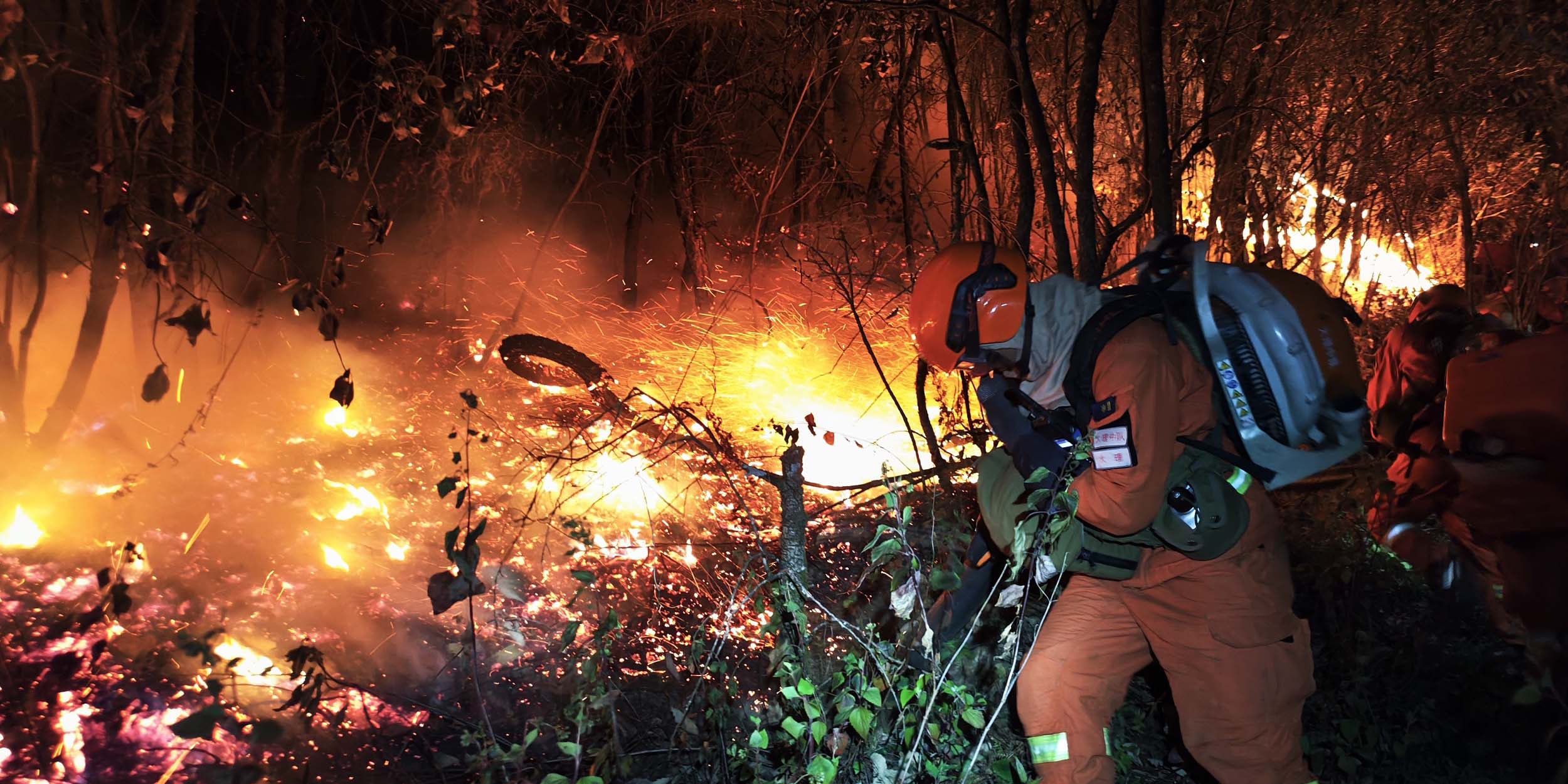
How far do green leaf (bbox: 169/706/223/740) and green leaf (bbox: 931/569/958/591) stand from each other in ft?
6.45

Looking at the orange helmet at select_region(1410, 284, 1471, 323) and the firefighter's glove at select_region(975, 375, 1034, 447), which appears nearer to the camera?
the firefighter's glove at select_region(975, 375, 1034, 447)

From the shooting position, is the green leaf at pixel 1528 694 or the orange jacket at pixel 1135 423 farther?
the green leaf at pixel 1528 694

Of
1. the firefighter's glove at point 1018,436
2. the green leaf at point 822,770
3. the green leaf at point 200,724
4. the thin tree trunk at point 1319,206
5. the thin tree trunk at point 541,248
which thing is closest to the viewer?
the green leaf at point 200,724

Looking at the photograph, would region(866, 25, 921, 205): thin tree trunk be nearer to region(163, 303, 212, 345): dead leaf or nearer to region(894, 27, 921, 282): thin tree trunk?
region(894, 27, 921, 282): thin tree trunk

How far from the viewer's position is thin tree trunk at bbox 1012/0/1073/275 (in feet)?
14.5

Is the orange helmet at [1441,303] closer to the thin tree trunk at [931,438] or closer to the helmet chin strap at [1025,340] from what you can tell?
the thin tree trunk at [931,438]

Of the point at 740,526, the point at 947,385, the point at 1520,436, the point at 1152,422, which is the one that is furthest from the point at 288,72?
the point at 1520,436

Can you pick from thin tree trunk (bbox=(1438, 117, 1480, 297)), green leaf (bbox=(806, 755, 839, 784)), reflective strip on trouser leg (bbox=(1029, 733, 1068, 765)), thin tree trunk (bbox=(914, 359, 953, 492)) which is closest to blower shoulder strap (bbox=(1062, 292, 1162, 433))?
reflective strip on trouser leg (bbox=(1029, 733, 1068, 765))

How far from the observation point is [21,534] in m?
4.16

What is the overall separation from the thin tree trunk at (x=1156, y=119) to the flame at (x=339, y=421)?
4754 millimetres

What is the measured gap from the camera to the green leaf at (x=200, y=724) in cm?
217

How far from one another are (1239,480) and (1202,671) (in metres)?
0.60

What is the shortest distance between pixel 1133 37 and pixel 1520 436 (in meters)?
4.46

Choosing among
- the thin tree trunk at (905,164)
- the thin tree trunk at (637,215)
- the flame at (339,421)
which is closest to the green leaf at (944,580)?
the thin tree trunk at (905,164)
